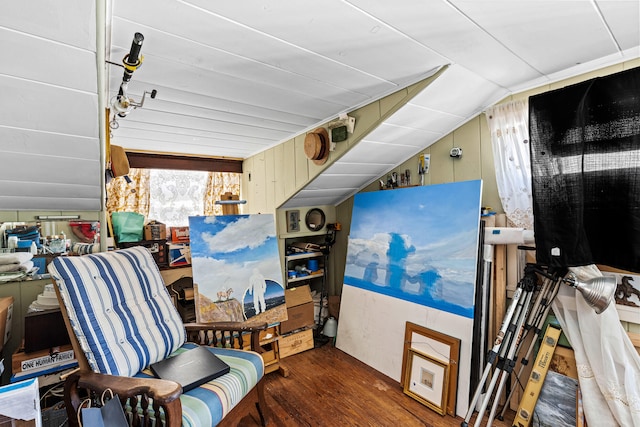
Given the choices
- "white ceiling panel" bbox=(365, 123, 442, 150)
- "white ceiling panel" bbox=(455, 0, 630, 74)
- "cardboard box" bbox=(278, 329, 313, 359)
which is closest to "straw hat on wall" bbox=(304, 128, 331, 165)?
"white ceiling panel" bbox=(365, 123, 442, 150)

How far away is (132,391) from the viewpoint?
1.27 m

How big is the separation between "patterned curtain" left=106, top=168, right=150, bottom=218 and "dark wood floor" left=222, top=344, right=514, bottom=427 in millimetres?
2117

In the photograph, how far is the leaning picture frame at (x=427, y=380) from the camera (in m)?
2.05

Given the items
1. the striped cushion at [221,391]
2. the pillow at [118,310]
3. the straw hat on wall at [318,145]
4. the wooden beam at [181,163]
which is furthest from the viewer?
the wooden beam at [181,163]

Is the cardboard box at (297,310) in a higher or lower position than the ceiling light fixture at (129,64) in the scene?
lower

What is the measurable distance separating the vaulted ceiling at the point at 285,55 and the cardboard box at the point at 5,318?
0.97m

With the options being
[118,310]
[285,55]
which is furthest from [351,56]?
[118,310]

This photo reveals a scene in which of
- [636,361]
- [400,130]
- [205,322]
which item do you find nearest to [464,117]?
[400,130]

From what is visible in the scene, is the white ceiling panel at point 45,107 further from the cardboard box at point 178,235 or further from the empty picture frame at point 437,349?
the empty picture frame at point 437,349

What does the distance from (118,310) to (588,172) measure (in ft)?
8.55

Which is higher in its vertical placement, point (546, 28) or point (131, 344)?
point (546, 28)

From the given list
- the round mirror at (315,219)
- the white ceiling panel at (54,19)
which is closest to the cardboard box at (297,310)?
the round mirror at (315,219)

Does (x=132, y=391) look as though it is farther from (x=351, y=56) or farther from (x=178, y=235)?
(x=178, y=235)

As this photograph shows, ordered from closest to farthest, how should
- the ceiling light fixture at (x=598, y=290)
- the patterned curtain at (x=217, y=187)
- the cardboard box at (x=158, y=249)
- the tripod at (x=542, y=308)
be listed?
the ceiling light fixture at (x=598, y=290) → the tripod at (x=542, y=308) → the cardboard box at (x=158, y=249) → the patterned curtain at (x=217, y=187)
